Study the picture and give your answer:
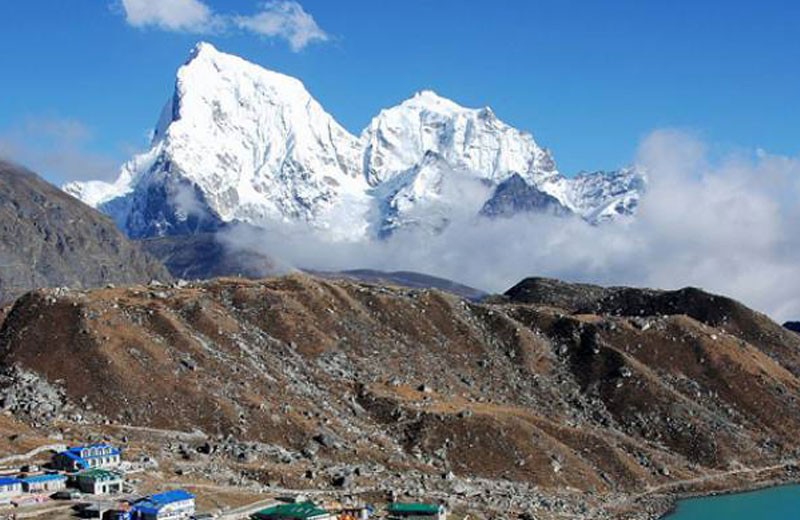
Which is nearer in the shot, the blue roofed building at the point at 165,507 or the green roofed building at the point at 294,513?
the blue roofed building at the point at 165,507

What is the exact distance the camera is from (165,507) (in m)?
112

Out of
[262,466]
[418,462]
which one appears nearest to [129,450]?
[262,466]

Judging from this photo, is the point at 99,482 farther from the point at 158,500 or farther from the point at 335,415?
the point at 335,415

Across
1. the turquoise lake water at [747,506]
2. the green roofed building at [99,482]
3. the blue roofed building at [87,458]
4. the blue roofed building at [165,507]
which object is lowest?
the turquoise lake water at [747,506]

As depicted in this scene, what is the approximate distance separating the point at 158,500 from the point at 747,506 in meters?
102

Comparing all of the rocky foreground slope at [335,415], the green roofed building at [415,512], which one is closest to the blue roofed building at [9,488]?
the rocky foreground slope at [335,415]

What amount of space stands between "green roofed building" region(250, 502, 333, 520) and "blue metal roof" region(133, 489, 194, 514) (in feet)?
28.1

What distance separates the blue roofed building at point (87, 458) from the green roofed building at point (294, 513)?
820 inches

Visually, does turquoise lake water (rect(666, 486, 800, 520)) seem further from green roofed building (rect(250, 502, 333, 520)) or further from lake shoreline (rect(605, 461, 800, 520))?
green roofed building (rect(250, 502, 333, 520))

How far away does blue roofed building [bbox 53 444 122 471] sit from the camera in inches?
4931

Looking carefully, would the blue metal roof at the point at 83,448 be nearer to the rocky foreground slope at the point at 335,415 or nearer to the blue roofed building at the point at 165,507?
the rocky foreground slope at the point at 335,415

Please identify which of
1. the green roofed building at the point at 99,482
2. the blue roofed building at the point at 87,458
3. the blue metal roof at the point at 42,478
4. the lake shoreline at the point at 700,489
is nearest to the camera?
the blue metal roof at the point at 42,478

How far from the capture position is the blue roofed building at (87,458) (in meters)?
125

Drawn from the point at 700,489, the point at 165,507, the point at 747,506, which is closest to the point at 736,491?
the point at 700,489
